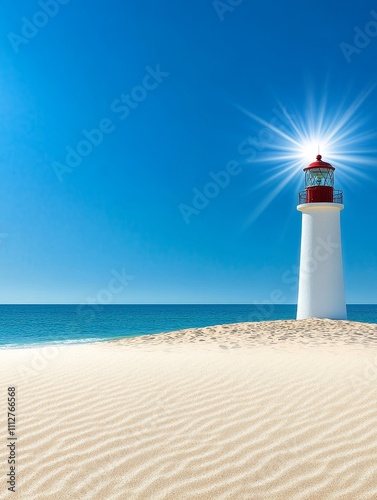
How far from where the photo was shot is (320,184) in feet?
68.3

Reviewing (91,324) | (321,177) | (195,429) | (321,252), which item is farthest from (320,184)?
(91,324)

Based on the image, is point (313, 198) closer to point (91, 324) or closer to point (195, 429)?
point (195, 429)

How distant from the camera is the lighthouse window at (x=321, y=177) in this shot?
2084 cm

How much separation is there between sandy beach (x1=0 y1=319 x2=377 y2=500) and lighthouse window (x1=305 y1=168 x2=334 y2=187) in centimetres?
1276

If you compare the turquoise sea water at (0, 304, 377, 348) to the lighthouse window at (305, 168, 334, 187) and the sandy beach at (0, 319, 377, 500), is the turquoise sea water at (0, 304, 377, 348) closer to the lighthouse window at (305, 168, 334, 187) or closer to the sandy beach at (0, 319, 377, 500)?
the lighthouse window at (305, 168, 334, 187)

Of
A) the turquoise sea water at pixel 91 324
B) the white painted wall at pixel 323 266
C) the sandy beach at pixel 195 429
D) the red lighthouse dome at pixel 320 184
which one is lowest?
the turquoise sea water at pixel 91 324

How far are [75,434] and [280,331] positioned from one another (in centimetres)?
1281

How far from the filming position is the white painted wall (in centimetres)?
2017

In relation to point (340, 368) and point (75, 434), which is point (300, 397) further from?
point (75, 434)

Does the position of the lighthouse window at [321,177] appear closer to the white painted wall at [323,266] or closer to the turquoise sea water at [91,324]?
the white painted wall at [323,266]

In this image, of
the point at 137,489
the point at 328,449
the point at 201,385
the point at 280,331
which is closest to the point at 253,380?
the point at 201,385

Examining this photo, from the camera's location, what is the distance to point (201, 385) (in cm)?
740

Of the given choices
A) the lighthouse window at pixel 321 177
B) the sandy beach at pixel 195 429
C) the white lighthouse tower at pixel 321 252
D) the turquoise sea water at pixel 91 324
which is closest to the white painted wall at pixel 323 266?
the white lighthouse tower at pixel 321 252

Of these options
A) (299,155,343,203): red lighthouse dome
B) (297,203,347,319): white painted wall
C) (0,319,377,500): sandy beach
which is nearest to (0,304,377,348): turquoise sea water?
(297,203,347,319): white painted wall
